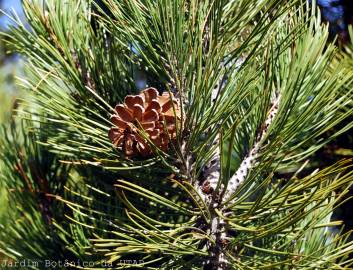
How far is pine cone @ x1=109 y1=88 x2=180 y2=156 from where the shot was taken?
2.12ft

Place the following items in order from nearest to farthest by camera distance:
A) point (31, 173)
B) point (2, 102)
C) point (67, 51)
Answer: point (67, 51)
point (31, 173)
point (2, 102)

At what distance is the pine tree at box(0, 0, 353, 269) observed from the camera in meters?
0.63

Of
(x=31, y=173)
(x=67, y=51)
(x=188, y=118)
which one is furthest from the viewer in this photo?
(x=31, y=173)

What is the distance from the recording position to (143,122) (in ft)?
2.14

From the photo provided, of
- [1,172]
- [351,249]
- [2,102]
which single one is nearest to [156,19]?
[351,249]

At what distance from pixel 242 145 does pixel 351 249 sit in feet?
0.74

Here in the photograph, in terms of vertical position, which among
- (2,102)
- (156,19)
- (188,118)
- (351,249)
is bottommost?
(351,249)

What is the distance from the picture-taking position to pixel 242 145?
2.66 ft

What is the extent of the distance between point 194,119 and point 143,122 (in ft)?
0.20

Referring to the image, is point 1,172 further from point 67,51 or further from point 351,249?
point 351,249

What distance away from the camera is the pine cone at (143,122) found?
646 mm

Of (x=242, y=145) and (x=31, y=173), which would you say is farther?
(x=31, y=173)

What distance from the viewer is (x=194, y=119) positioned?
66cm

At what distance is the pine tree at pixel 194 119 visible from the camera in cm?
63
